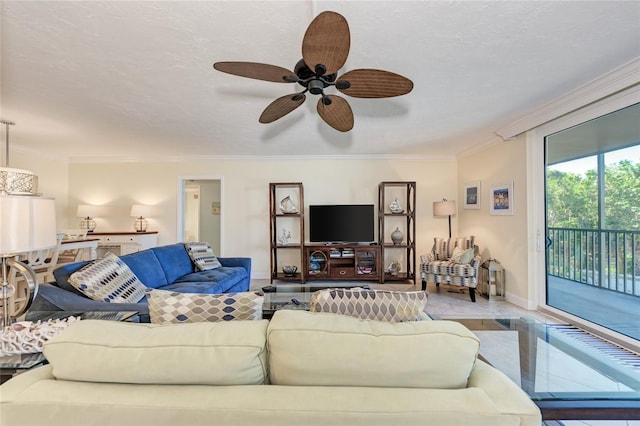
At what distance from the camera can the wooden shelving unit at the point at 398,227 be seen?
201 inches

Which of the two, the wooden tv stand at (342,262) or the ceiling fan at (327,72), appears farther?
the wooden tv stand at (342,262)

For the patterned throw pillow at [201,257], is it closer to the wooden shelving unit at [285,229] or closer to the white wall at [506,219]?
the wooden shelving unit at [285,229]

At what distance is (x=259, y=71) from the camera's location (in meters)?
1.66

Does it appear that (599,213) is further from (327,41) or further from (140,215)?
(140,215)

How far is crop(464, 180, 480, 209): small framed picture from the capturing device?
189 inches

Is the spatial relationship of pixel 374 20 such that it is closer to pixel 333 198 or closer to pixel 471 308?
pixel 471 308

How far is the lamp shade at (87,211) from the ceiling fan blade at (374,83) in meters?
5.67

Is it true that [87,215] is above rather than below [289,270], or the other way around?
above

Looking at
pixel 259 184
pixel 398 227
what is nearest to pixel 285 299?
pixel 259 184

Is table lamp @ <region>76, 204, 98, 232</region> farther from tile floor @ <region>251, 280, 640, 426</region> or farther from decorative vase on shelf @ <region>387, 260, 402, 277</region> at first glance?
decorative vase on shelf @ <region>387, 260, 402, 277</region>

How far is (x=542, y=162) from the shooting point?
11.7 feet

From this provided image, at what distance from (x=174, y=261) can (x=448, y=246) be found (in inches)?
158

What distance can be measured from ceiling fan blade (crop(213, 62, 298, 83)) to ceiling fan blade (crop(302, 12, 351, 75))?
0.19m

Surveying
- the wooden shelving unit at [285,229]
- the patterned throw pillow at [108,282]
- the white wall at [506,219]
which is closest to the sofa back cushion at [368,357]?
the patterned throw pillow at [108,282]
